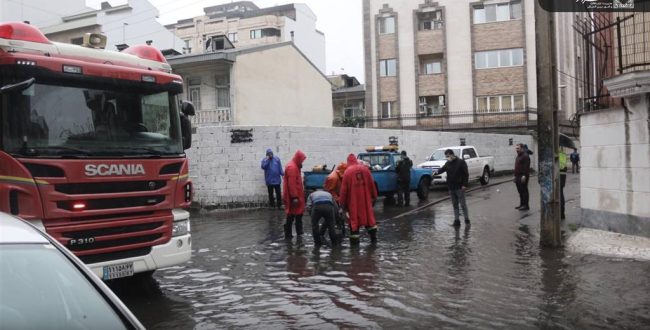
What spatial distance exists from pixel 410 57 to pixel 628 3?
100.0ft

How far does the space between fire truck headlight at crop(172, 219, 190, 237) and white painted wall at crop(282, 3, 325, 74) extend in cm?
5735

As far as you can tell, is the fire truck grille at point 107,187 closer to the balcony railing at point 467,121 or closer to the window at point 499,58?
the balcony railing at point 467,121

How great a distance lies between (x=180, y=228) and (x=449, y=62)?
34.4 meters

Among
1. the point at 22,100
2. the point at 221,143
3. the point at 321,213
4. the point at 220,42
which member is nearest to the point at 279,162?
the point at 221,143

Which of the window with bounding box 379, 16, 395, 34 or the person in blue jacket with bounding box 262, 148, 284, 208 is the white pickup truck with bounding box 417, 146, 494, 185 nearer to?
the person in blue jacket with bounding box 262, 148, 284, 208

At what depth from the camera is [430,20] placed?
39938 millimetres

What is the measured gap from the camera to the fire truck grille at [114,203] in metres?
5.84

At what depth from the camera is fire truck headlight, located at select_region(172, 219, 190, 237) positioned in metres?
6.91

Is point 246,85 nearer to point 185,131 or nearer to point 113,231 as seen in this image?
point 185,131

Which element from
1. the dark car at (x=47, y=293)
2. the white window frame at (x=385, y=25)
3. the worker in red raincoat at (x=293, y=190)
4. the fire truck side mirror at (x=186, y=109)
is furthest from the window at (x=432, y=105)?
the dark car at (x=47, y=293)

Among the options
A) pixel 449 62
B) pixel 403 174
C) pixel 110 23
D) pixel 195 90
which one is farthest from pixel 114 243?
pixel 110 23

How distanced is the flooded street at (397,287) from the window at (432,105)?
28619 mm

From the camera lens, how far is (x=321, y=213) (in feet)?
32.9

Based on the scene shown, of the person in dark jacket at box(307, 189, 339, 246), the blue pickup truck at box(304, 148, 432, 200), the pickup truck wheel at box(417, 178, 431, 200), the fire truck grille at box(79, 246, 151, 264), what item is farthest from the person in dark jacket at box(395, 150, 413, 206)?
the fire truck grille at box(79, 246, 151, 264)
